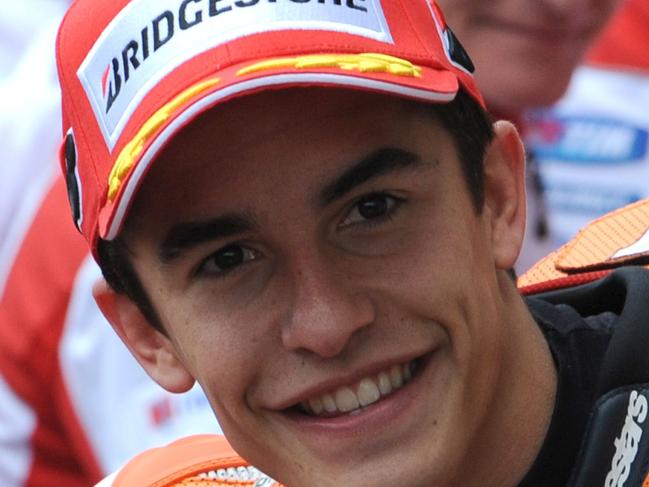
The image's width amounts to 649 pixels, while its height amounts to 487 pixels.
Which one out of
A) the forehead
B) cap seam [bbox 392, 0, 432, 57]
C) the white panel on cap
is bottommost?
the white panel on cap

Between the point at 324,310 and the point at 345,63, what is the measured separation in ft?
0.97

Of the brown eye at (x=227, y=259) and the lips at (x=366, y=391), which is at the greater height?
the brown eye at (x=227, y=259)

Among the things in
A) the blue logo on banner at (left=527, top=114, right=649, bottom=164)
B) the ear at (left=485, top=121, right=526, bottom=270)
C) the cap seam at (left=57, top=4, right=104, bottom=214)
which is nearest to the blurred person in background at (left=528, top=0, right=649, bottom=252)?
the blue logo on banner at (left=527, top=114, right=649, bottom=164)

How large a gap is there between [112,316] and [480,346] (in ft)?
1.96

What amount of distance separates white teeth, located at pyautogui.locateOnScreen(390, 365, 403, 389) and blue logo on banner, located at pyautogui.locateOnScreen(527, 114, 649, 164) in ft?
8.72

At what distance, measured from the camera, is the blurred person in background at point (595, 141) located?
5.32 meters

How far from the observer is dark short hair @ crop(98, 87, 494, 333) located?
2.82 m

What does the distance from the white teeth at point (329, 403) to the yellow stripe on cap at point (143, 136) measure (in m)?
0.36

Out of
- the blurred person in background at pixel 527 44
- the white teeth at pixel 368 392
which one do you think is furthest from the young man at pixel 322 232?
the blurred person in background at pixel 527 44

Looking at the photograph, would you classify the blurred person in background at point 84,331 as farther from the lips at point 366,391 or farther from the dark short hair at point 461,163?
the lips at point 366,391

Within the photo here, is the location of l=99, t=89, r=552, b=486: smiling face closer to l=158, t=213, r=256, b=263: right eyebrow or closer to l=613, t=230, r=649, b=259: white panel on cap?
l=158, t=213, r=256, b=263: right eyebrow

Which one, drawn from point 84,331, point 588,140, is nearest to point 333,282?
point 84,331

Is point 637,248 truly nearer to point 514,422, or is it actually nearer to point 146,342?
point 514,422

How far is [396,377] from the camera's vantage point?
273 centimetres
